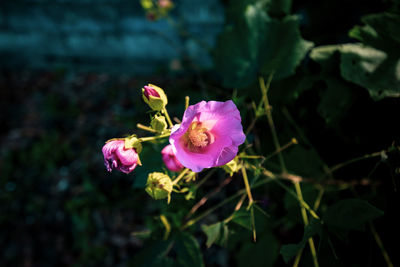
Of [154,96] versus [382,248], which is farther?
[382,248]

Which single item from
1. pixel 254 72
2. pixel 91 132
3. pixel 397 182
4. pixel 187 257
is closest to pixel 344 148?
pixel 397 182

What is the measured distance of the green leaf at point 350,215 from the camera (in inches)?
32.6

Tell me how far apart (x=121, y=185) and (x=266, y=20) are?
150cm

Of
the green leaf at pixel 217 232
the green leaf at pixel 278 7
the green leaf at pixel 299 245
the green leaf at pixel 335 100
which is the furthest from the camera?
the green leaf at pixel 278 7

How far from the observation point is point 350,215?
86cm

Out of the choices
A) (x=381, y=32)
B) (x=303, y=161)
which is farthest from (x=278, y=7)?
(x=303, y=161)

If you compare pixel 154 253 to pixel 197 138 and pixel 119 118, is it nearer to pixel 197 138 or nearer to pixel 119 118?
pixel 197 138

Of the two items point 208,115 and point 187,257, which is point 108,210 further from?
point 208,115

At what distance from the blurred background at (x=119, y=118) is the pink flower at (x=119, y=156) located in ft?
0.89

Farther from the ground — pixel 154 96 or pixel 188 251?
pixel 154 96

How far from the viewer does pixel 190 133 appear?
2.85ft

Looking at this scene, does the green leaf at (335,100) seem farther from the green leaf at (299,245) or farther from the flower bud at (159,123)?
the flower bud at (159,123)

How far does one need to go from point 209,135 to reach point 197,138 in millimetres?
40

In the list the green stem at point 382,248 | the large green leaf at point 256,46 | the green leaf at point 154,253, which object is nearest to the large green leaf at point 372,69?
the large green leaf at point 256,46
